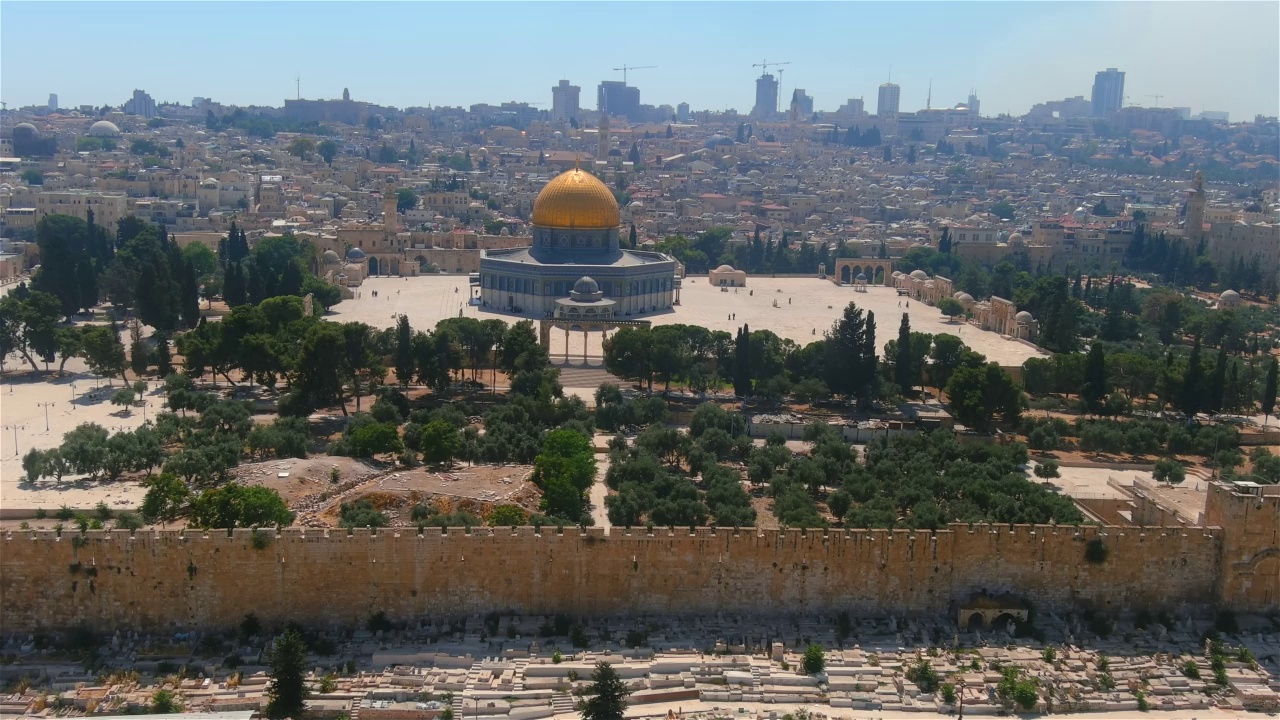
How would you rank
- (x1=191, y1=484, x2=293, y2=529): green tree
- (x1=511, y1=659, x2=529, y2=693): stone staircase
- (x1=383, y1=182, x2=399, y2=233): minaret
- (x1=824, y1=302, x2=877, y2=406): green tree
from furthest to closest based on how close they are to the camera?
1. (x1=383, y1=182, x2=399, y2=233): minaret
2. (x1=824, y1=302, x2=877, y2=406): green tree
3. (x1=191, y1=484, x2=293, y2=529): green tree
4. (x1=511, y1=659, x2=529, y2=693): stone staircase

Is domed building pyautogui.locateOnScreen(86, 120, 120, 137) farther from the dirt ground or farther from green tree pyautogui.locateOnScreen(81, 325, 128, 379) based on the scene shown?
the dirt ground

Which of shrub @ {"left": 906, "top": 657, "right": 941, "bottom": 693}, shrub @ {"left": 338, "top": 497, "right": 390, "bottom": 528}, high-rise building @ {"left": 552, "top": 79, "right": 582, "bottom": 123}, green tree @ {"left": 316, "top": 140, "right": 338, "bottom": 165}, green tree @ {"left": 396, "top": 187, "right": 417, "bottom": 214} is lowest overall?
shrub @ {"left": 906, "top": 657, "right": 941, "bottom": 693}

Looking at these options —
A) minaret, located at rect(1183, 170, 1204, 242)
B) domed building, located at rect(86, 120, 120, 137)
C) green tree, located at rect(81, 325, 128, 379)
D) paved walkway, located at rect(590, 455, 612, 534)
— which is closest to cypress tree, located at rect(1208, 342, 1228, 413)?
paved walkway, located at rect(590, 455, 612, 534)

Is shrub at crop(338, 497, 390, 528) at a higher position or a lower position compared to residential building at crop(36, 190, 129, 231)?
lower

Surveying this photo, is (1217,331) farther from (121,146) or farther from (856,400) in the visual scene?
(121,146)

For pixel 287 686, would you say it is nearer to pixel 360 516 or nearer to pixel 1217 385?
pixel 360 516

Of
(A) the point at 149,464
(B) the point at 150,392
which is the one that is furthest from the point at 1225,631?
(B) the point at 150,392
